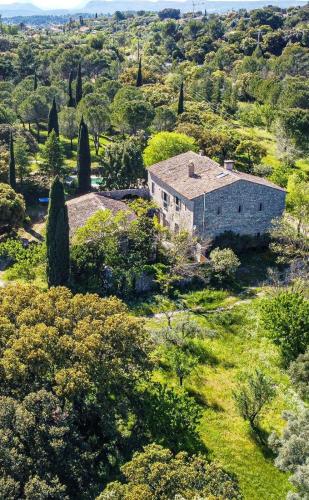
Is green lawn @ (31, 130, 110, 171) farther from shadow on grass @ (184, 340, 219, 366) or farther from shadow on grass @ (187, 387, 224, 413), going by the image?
shadow on grass @ (187, 387, 224, 413)

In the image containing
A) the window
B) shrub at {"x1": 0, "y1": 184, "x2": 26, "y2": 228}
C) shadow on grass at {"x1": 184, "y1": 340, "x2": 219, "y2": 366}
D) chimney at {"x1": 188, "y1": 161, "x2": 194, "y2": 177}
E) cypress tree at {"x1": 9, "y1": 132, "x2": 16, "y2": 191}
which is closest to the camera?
shadow on grass at {"x1": 184, "y1": 340, "x2": 219, "y2": 366}

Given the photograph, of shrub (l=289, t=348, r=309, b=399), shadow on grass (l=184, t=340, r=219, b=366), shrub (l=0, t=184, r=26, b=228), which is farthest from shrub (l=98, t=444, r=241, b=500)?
shrub (l=0, t=184, r=26, b=228)

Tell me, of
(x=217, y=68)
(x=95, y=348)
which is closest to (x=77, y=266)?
(x=95, y=348)

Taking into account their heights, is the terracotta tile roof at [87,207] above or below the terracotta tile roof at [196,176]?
below

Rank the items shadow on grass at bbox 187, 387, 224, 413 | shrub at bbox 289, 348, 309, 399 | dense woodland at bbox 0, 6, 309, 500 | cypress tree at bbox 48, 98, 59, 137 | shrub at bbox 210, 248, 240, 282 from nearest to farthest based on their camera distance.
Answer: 1. dense woodland at bbox 0, 6, 309, 500
2. shrub at bbox 289, 348, 309, 399
3. shadow on grass at bbox 187, 387, 224, 413
4. shrub at bbox 210, 248, 240, 282
5. cypress tree at bbox 48, 98, 59, 137

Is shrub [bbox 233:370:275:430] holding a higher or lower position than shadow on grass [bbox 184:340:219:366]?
higher

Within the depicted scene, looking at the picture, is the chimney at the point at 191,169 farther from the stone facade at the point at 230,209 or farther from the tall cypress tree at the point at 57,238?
the tall cypress tree at the point at 57,238

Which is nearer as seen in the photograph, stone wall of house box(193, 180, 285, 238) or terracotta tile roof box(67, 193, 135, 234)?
stone wall of house box(193, 180, 285, 238)

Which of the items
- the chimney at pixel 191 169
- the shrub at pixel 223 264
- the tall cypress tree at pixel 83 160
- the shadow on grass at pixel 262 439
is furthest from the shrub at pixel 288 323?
the tall cypress tree at pixel 83 160
